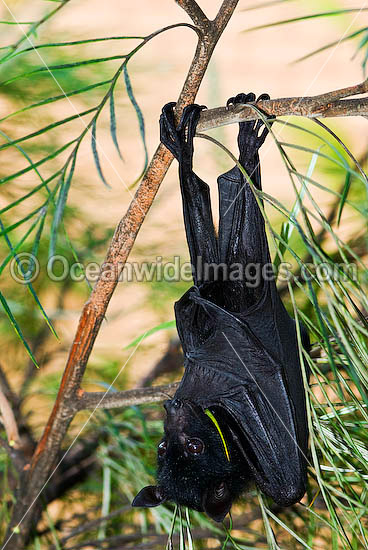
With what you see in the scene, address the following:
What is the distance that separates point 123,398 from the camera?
2.63ft

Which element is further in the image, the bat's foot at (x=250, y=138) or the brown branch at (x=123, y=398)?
the brown branch at (x=123, y=398)

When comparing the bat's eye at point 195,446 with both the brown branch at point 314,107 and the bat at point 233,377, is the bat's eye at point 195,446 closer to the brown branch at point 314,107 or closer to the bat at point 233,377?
the bat at point 233,377

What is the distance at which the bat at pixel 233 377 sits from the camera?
68 centimetres

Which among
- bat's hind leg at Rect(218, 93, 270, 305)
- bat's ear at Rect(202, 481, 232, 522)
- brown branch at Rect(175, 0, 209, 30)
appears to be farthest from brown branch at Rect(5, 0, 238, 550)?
bat's ear at Rect(202, 481, 232, 522)

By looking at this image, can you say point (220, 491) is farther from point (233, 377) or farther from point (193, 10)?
point (193, 10)

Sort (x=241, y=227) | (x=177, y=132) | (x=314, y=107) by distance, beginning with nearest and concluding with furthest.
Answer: (x=314, y=107) < (x=177, y=132) < (x=241, y=227)

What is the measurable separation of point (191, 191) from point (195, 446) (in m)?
0.32

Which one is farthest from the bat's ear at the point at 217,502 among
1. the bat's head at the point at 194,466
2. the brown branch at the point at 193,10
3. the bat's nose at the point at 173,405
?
the brown branch at the point at 193,10

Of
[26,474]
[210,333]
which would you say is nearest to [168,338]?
[26,474]

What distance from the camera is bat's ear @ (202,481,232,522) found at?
67 centimetres

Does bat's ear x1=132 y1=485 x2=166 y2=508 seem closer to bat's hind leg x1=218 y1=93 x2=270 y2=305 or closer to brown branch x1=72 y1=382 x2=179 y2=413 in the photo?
brown branch x1=72 y1=382 x2=179 y2=413

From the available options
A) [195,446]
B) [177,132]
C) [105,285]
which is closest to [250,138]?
[177,132]

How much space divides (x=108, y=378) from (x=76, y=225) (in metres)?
→ 0.36

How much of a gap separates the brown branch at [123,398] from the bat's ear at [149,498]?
0.40 ft
